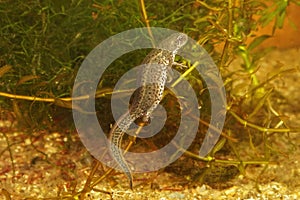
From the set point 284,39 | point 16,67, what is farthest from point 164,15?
point 284,39

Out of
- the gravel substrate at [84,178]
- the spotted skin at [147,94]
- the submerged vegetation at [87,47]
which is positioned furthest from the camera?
the submerged vegetation at [87,47]

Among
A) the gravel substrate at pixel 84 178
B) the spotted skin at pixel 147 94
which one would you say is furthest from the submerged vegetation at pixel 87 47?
the spotted skin at pixel 147 94

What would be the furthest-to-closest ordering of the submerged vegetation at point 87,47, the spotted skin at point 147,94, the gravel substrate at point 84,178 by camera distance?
the submerged vegetation at point 87,47 → the gravel substrate at point 84,178 → the spotted skin at point 147,94

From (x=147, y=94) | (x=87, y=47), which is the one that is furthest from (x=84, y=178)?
(x=87, y=47)

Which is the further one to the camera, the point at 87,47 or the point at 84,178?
the point at 87,47

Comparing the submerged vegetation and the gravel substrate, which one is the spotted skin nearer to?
the gravel substrate

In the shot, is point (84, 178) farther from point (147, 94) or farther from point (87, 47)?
point (87, 47)

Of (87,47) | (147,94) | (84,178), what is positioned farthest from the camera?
(87,47)

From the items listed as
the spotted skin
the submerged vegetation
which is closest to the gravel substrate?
the submerged vegetation

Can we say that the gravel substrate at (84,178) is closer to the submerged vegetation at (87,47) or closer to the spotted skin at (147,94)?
the submerged vegetation at (87,47)
